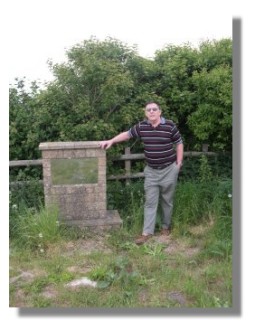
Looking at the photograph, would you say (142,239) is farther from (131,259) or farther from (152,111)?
(152,111)

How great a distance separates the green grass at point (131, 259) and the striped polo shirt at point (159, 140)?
0.73m

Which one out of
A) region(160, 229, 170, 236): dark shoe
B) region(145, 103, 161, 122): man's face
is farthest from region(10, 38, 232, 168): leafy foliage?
region(160, 229, 170, 236): dark shoe

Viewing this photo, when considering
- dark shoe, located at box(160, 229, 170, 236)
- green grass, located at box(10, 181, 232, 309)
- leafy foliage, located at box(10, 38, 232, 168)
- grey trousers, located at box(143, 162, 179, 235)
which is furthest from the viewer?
leafy foliage, located at box(10, 38, 232, 168)

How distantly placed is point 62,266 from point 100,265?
0.39 metres

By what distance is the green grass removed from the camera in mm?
4121

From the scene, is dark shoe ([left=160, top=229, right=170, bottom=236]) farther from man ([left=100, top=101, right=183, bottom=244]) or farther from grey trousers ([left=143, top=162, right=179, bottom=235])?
grey trousers ([left=143, top=162, right=179, bottom=235])

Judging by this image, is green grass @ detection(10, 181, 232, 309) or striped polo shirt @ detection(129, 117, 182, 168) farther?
striped polo shirt @ detection(129, 117, 182, 168)

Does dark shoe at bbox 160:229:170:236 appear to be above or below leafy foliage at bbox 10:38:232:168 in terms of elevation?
below

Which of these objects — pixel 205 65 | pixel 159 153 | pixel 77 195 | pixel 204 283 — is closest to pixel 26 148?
pixel 77 195

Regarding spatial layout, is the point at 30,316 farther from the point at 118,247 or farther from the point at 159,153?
the point at 159,153

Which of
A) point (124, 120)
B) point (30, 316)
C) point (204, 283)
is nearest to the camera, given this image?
point (30, 316)

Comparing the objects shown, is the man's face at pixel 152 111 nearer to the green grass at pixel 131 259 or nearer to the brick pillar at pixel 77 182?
the brick pillar at pixel 77 182

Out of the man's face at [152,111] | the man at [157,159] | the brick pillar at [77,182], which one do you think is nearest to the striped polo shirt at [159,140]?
the man at [157,159]

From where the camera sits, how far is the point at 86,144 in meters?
5.41
